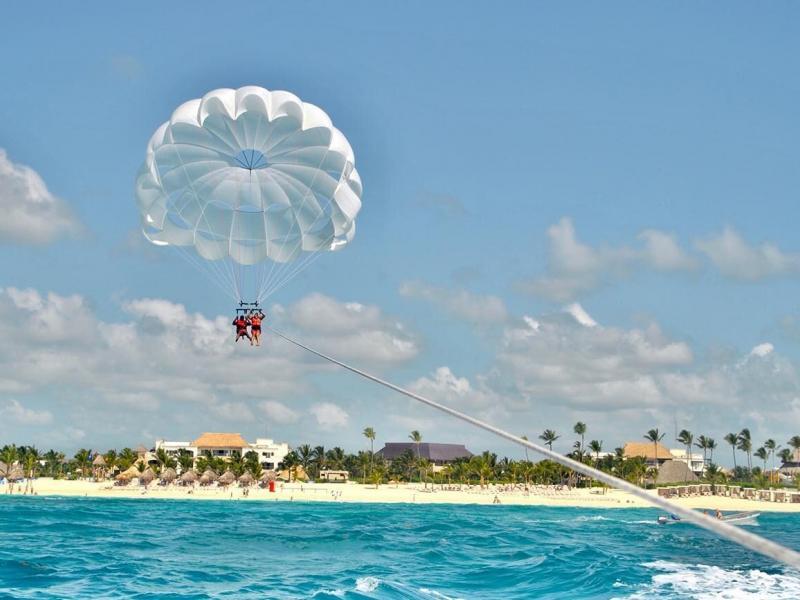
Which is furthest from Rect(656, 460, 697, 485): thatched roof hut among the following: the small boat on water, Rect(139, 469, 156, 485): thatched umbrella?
Rect(139, 469, 156, 485): thatched umbrella

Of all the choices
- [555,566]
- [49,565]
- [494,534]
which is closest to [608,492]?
[494,534]

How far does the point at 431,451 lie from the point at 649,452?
1567 inches

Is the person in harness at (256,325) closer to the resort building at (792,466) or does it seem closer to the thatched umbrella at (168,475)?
the thatched umbrella at (168,475)

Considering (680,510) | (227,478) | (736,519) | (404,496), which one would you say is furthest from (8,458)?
(680,510)

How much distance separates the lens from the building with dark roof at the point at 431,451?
153 metres

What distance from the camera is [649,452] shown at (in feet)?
452

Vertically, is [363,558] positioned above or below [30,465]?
below

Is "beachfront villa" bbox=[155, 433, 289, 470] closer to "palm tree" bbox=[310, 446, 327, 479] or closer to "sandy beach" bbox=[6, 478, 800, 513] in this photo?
"palm tree" bbox=[310, 446, 327, 479]

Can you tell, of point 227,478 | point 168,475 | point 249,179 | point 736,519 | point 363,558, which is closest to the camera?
point 249,179

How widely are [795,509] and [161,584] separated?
258 feet

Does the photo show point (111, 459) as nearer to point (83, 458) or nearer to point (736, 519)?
point (83, 458)

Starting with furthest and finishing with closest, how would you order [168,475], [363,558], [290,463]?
[290,463] → [168,475] → [363,558]

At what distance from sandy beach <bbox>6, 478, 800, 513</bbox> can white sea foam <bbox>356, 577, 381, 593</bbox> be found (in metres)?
56.1

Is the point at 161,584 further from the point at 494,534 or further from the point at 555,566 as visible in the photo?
the point at 494,534
